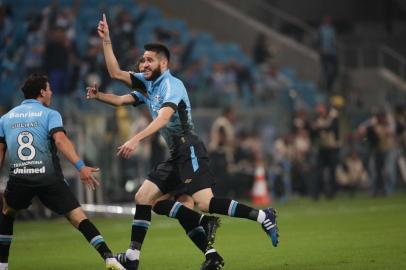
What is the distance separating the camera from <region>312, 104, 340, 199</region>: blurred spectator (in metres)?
23.6

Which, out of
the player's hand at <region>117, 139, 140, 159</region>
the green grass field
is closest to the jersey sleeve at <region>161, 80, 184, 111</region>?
the player's hand at <region>117, 139, 140, 159</region>

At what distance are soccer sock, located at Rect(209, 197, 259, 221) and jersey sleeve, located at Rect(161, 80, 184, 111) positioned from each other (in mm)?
1069

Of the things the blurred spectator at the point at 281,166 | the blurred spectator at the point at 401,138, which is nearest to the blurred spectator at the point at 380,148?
the blurred spectator at the point at 401,138

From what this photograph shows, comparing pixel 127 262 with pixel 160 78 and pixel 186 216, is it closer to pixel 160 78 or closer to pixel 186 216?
pixel 186 216

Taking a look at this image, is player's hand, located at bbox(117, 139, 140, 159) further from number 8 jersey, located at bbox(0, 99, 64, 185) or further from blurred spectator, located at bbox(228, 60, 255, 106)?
blurred spectator, located at bbox(228, 60, 255, 106)

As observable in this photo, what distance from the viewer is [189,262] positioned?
11578mm

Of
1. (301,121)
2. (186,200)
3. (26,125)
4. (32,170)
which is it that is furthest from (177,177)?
(301,121)

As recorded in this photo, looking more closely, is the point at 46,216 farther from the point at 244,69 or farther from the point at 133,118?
the point at 244,69

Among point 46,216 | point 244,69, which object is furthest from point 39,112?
point 244,69

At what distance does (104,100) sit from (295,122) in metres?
15.5

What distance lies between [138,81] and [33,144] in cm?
136

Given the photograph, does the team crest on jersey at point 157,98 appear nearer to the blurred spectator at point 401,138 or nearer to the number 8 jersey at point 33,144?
the number 8 jersey at point 33,144

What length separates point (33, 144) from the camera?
10211 millimetres

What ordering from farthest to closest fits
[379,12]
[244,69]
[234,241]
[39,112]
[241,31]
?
[379,12]
[241,31]
[244,69]
[234,241]
[39,112]
